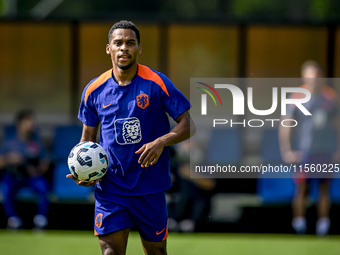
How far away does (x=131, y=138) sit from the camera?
3.34 m

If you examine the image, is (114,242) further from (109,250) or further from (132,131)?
(132,131)

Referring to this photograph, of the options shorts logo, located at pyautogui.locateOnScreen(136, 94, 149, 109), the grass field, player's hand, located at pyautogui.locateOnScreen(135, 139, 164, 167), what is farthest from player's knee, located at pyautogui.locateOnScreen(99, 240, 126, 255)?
the grass field

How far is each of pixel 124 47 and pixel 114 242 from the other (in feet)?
4.51

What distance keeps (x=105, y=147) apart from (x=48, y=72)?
547 cm

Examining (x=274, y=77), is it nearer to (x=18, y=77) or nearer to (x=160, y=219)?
(x=18, y=77)

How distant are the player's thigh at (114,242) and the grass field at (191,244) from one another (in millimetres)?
2365

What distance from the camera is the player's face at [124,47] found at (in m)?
3.33

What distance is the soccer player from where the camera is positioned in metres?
3.33

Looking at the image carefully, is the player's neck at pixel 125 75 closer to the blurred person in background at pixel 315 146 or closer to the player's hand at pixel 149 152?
the player's hand at pixel 149 152

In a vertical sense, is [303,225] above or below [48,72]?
below

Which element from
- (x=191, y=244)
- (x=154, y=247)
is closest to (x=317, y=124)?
(x=191, y=244)

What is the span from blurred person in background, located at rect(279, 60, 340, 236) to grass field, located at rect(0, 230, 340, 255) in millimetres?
323

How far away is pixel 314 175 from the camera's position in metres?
6.62

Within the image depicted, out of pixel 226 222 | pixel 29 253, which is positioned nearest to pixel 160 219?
pixel 29 253
